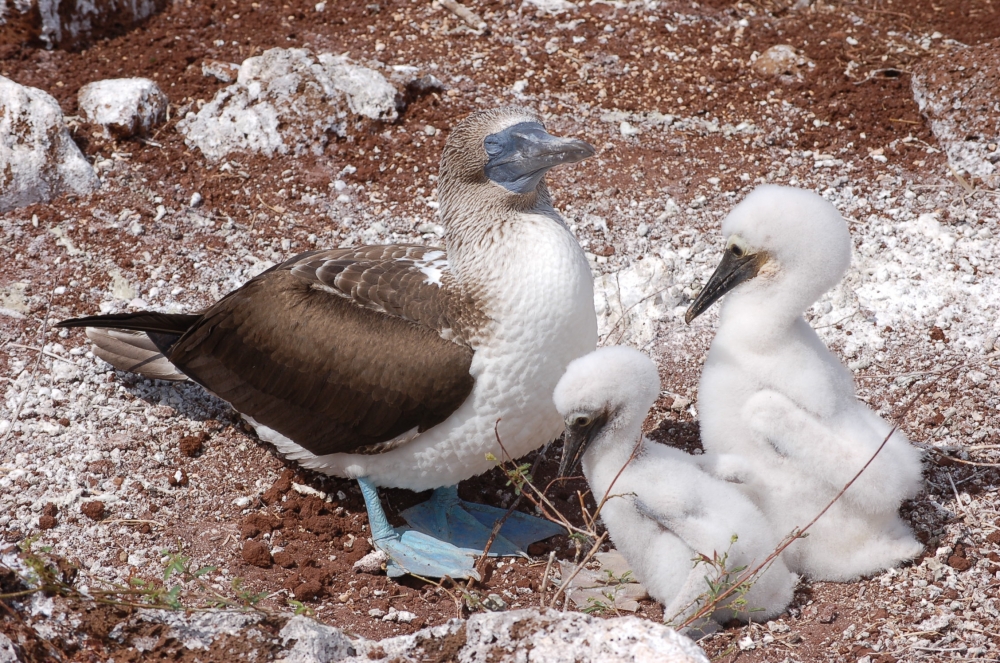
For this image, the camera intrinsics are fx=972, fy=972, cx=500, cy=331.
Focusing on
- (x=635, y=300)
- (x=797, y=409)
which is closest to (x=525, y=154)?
(x=797, y=409)

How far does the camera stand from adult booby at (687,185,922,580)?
3.70m

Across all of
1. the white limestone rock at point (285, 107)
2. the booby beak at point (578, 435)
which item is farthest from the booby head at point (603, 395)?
the white limestone rock at point (285, 107)

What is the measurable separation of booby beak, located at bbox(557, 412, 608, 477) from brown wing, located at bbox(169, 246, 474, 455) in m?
0.48

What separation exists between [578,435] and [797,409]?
0.84 meters

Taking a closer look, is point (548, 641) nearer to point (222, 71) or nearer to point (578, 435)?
point (578, 435)

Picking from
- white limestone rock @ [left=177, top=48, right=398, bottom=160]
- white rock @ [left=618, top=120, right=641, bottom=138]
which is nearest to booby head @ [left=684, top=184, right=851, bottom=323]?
white rock @ [left=618, top=120, right=641, bottom=138]

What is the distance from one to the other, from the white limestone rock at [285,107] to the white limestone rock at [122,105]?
0.74 feet

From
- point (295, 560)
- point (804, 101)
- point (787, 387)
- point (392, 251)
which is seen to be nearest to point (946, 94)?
point (804, 101)

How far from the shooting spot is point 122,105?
6.20 m

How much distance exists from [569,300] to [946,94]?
362 cm

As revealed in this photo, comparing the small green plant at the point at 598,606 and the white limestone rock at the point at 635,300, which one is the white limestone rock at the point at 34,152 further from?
the small green plant at the point at 598,606

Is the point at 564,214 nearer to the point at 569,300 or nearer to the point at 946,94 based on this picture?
the point at 569,300

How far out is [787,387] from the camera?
372 cm

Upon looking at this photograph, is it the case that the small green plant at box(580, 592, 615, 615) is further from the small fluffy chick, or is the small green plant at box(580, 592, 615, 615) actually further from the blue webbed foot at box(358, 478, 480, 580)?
the blue webbed foot at box(358, 478, 480, 580)
